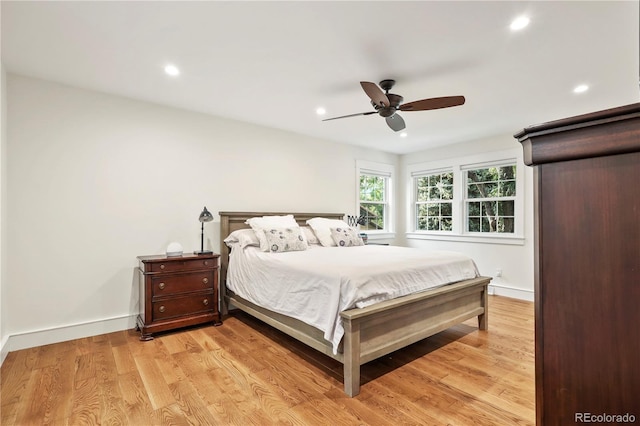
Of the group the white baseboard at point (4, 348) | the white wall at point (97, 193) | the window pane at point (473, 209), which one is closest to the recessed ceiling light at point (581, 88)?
the white wall at point (97, 193)

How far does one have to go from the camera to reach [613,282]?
0.47 meters

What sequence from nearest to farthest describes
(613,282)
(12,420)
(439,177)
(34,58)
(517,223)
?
(613,282) < (12,420) < (34,58) < (517,223) < (439,177)

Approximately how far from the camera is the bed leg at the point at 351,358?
199 centimetres

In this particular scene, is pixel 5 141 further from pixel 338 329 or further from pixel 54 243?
pixel 338 329

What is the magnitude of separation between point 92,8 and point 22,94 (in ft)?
5.04

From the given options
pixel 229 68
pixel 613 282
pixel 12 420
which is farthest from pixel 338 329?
pixel 229 68

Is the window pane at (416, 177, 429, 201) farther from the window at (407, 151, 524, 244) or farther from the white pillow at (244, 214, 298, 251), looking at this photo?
the white pillow at (244, 214, 298, 251)

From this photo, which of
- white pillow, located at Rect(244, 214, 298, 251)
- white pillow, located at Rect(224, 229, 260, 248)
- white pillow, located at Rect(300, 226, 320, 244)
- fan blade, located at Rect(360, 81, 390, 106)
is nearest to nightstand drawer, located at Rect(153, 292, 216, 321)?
white pillow, located at Rect(224, 229, 260, 248)

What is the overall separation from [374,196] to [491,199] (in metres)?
1.93

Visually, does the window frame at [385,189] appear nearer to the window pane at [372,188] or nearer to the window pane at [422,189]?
the window pane at [372,188]

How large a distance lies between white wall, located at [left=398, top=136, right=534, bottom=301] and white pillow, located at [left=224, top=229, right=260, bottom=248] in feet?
11.3

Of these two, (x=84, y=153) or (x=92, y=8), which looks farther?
(x=84, y=153)

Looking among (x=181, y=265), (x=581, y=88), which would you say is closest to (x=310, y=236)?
(x=181, y=265)

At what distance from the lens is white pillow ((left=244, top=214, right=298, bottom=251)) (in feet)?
11.0
